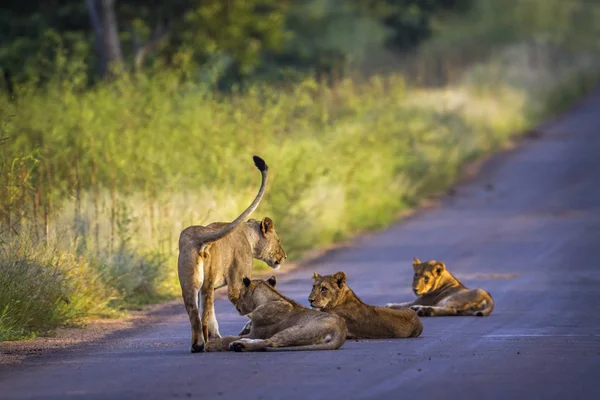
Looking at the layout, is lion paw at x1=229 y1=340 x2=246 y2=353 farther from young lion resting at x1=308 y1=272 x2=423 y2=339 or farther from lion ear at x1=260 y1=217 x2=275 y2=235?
lion ear at x1=260 y1=217 x2=275 y2=235

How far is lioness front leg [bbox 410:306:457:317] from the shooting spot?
14.0m

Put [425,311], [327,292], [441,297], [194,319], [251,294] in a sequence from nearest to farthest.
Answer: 1. [194,319]
2. [251,294]
3. [327,292]
4. [425,311]
5. [441,297]

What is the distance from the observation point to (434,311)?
1400 centimetres

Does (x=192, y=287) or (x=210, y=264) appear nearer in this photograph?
(x=192, y=287)

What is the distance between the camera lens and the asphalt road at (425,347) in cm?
915

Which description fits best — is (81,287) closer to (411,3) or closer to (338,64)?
(338,64)

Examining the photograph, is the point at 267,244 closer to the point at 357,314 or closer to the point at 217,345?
the point at 357,314

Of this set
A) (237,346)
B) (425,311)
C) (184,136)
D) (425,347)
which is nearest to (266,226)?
(237,346)

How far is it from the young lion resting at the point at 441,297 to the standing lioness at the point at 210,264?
8.71 feet

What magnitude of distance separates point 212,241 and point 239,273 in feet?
2.07

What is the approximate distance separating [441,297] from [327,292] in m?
2.58

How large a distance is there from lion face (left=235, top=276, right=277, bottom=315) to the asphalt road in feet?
1.98

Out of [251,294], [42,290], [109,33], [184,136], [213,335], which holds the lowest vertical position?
[213,335]

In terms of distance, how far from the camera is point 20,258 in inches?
520
